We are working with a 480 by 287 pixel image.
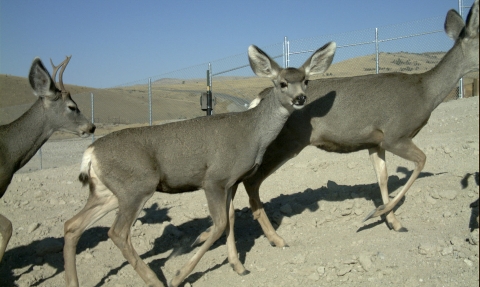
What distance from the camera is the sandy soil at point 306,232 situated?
5.78 m

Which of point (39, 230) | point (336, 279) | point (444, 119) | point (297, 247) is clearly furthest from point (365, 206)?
point (444, 119)

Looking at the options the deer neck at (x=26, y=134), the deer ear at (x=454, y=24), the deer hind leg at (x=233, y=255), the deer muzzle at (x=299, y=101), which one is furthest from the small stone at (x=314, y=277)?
the deer ear at (x=454, y=24)

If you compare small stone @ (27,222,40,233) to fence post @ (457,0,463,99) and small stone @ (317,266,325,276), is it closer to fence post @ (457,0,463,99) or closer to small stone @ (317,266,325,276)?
small stone @ (317,266,325,276)

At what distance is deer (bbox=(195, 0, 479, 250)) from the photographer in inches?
303

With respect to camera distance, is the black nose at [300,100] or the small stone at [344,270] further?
the black nose at [300,100]

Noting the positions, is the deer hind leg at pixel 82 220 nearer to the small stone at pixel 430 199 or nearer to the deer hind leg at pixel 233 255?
the deer hind leg at pixel 233 255

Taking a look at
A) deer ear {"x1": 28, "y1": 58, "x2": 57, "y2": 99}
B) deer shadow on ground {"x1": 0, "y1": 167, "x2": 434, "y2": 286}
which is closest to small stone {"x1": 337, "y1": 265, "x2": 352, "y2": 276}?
deer shadow on ground {"x1": 0, "y1": 167, "x2": 434, "y2": 286}

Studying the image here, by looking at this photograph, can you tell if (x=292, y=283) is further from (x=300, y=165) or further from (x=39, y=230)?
(x=300, y=165)

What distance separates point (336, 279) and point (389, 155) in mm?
6656

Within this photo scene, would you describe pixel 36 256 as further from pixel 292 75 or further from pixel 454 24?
pixel 454 24

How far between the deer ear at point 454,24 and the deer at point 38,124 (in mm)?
6011

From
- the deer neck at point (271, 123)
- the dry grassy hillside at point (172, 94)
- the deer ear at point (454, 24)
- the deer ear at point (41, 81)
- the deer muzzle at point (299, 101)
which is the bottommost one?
the dry grassy hillside at point (172, 94)

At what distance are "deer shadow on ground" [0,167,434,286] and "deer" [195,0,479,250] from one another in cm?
95

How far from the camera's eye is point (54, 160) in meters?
19.5
